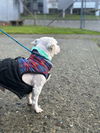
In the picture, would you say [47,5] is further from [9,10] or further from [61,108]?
[61,108]

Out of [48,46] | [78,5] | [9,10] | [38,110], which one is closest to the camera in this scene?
[48,46]

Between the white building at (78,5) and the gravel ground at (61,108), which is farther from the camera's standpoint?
the white building at (78,5)

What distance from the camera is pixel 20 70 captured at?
105 inches

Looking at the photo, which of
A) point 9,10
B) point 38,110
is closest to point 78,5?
point 9,10

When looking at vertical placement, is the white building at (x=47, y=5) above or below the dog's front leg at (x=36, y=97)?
above

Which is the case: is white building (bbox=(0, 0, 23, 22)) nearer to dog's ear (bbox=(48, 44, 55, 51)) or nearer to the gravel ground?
the gravel ground

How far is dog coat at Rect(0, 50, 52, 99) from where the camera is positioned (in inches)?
Answer: 104

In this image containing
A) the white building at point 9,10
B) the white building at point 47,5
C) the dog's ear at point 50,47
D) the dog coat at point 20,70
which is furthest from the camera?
the white building at point 47,5

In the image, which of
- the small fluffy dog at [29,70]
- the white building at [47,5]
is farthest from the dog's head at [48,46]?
the white building at [47,5]

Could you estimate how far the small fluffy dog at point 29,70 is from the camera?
8.69 ft

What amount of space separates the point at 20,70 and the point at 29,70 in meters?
0.12

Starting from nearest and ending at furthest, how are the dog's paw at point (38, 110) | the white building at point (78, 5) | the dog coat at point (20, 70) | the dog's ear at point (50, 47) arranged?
the dog coat at point (20, 70)
the dog's ear at point (50, 47)
the dog's paw at point (38, 110)
the white building at point (78, 5)

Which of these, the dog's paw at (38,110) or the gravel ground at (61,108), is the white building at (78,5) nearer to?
the gravel ground at (61,108)

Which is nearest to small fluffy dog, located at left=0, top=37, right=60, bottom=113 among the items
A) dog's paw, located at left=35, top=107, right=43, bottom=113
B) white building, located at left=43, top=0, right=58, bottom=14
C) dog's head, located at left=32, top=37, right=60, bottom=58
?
dog's head, located at left=32, top=37, right=60, bottom=58
